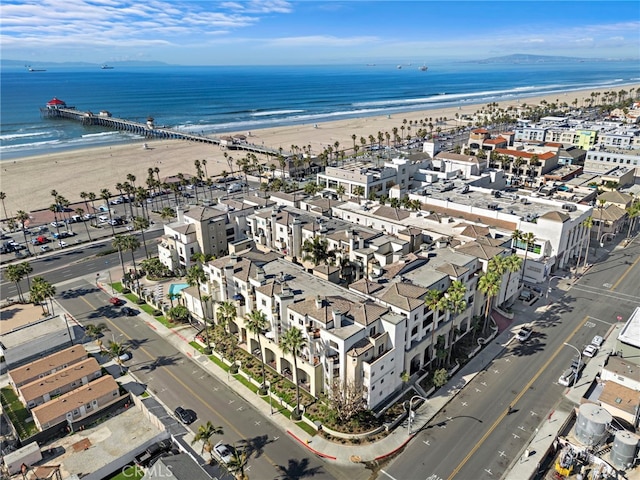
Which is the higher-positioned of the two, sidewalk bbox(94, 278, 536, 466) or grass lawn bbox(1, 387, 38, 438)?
grass lawn bbox(1, 387, 38, 438)

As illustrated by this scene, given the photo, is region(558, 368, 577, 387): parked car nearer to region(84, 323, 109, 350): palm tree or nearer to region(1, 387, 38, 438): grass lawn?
region(84, 323, 109, 350): palm tree

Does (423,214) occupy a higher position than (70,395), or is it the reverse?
(423,214)

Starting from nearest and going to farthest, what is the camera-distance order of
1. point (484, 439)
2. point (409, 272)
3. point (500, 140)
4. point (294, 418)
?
point (484, 439) < point (294, 418) < point (409, 272) < point (500, 140)

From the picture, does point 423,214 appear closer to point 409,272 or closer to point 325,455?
point 409,272

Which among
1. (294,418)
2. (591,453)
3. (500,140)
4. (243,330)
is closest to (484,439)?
(591,453)

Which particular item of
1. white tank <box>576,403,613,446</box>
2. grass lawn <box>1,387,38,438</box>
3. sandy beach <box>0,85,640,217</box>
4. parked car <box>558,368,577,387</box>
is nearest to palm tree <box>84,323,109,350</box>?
grass lawn <box>1,387,38,438</box>

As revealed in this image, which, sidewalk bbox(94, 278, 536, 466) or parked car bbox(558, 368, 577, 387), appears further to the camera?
parked car bbox(558, 368, 577, 387)
